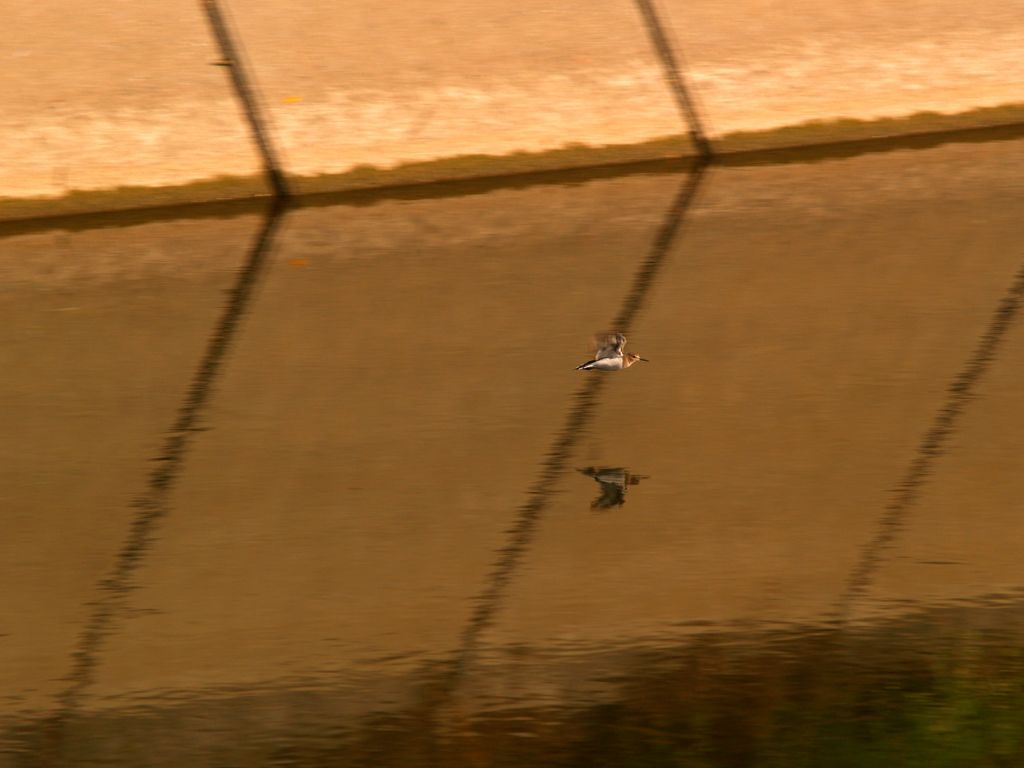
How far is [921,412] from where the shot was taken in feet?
20.1

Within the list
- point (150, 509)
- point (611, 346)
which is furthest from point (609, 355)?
point (150, 509)

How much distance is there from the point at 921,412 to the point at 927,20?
339cm

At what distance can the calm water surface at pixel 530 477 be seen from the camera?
455 centimetres

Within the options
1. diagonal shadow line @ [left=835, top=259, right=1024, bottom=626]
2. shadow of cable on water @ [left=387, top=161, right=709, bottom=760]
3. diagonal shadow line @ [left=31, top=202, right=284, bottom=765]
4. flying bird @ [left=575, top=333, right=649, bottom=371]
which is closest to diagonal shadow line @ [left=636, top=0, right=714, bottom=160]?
shadow of cable on water @ [left=387, top=161, right=709, bottom=760]

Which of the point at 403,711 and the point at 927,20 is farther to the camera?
the point at 927,20

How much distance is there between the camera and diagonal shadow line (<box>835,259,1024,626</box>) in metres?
5.15

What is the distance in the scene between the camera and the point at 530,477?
5797mm

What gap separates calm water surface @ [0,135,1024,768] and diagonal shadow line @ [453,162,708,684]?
0.02 metres

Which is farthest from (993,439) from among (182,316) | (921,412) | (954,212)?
(182,316)

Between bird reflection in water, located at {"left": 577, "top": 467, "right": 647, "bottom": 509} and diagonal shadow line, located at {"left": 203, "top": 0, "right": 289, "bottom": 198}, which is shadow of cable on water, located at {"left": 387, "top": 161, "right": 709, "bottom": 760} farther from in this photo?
diagonal shadow line, located at {"left": 203, "top": 0, "right": 289, "bottom": 198}

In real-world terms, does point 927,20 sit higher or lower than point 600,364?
higher

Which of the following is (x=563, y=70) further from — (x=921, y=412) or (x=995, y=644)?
(x=995, y=644)

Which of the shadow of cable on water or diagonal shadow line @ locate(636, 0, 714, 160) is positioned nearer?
the shadow of cable on water

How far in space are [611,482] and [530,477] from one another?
27cm
